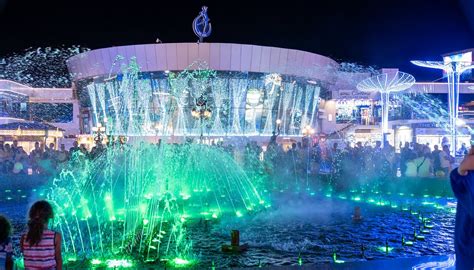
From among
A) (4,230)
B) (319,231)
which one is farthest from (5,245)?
(319,231)

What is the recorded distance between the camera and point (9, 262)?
148 inches

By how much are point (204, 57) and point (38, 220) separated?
38851 millimetres

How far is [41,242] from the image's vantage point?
387cm

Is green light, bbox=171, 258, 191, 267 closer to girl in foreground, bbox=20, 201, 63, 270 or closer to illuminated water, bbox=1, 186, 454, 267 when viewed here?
illuminated water, bbox=1, 186, 454, 267

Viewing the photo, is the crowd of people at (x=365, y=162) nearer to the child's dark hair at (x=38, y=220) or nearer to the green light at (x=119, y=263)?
the green light at (x=119, y=263)

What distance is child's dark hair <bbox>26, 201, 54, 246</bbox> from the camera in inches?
149

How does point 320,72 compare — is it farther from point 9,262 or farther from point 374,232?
point 9,262

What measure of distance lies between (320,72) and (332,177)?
31.1 m

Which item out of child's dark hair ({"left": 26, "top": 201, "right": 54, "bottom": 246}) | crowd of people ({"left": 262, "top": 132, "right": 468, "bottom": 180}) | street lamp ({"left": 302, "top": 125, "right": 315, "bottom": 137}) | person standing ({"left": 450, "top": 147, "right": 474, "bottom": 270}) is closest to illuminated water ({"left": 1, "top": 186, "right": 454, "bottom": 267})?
crowd of people ({"left": 262, "top": 132, "right": 468, "bottom": 180})

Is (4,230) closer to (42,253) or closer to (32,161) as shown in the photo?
(42,253)

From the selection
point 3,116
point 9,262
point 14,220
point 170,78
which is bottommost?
point 14,220

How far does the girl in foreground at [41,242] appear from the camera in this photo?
3.80 meters

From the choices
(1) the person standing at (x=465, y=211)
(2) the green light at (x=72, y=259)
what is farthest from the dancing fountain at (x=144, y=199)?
(1) the person standing at (x=465, y=211)

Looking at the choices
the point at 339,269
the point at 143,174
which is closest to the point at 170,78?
the point at 143,174
